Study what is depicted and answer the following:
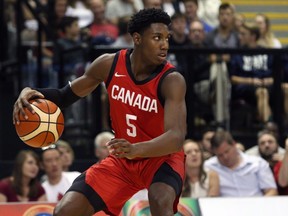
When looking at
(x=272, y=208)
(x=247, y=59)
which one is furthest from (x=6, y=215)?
(x=247, y=59)

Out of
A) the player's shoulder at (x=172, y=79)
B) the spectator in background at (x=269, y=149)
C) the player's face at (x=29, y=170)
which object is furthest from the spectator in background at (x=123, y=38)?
the player's shoulder at (x=172, y=79)

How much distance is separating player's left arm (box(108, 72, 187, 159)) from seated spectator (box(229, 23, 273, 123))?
5.29 m

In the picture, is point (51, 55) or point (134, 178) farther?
point (51, 55)

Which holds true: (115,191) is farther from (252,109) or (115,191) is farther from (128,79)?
(252,109)

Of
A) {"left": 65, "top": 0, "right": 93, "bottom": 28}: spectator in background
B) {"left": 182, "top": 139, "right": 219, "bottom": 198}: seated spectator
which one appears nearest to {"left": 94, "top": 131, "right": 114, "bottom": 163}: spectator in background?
{"left": 182, "top": 139, "right": 219, "bottom": 198}: seated spectator

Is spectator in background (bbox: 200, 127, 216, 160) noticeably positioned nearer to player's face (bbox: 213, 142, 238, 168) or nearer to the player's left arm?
player's face (bbox: 213, 142, 238, 168)

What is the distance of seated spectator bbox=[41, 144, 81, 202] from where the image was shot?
11148 millimetres

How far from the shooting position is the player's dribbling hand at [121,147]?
7.08 metres

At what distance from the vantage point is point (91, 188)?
7.73 m

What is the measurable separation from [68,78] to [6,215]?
4.02m

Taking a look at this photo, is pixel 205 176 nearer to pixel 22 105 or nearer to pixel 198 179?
pixel 198 179

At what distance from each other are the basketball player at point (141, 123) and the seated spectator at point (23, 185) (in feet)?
10.1

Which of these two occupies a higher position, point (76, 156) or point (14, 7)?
point (14, 7)

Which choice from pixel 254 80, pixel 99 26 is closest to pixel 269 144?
pixel 254 80
